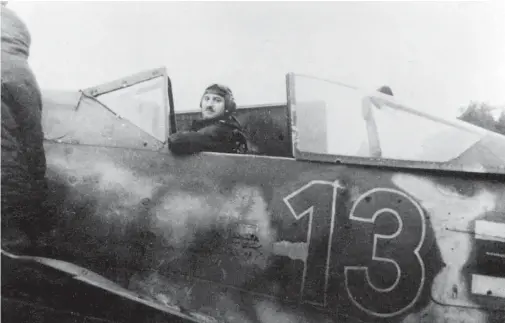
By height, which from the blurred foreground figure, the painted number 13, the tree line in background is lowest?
the painted number 13

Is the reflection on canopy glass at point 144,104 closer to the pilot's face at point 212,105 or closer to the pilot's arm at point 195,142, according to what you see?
the pilot's arm at point 195,142

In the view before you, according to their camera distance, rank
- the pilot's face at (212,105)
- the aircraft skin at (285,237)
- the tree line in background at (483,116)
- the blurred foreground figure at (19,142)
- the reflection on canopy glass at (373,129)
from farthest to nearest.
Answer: the tree line in background at (483,116)
the pilot's face at (212,105)
the reflection on canopy glass at (373,129)
the aircraft skin at (285,237)
the blurred foreground figure at (19,142)

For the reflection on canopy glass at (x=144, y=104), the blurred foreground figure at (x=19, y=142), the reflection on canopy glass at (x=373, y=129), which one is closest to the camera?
the blurred foreground figure at (x=19, y=142)

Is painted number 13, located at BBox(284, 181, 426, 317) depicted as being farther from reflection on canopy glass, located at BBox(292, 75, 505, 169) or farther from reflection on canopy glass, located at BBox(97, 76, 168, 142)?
reflection on canopy glass, located at BBox(97, 76, 168, 142)

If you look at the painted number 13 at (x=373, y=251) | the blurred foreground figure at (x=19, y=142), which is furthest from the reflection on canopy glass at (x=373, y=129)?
the blurred foreground figure at (x=19, y=142)

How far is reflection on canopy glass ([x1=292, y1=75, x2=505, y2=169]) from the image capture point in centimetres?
322

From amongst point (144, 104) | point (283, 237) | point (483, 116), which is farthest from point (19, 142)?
point (483, 116)

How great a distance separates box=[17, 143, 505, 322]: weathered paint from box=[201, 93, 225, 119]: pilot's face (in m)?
0.74

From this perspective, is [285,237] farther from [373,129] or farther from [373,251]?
[373,129]

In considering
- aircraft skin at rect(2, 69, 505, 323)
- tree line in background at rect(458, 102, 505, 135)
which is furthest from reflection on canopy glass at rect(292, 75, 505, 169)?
tree line in background at rect(458, 102, 505, 135)

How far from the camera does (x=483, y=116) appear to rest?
73.9 feet

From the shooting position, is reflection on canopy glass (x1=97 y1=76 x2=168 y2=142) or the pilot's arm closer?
the pilot's arm

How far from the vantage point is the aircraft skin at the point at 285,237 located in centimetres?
291

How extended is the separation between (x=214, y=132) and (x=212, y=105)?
48 cm
